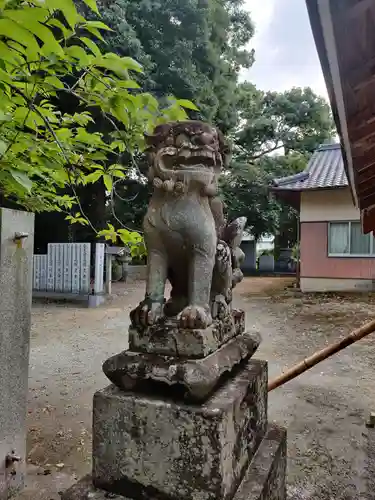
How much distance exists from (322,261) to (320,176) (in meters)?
2.53

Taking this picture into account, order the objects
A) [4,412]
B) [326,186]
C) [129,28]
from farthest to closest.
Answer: [326,186] < [129,28] < [4,412]

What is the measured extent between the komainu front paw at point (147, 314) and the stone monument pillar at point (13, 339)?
0.99 m

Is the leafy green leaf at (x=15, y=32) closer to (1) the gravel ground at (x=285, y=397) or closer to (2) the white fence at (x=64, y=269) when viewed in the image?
(1) the gravel ground at (x=285, y=397)

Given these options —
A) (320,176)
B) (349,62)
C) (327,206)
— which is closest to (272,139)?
(320,176)

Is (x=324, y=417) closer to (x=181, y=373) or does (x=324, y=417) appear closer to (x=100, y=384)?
(x=100, y=384)

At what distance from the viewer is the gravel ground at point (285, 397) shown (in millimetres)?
2348

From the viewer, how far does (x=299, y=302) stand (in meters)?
9.43

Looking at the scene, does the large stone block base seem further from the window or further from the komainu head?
the window

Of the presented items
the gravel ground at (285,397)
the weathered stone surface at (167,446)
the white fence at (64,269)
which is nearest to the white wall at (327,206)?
the gravel ground at (285,397)

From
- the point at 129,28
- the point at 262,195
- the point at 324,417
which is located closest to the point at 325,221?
the point at 262,195

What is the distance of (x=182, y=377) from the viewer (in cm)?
110

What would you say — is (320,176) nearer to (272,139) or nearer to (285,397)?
(272,139)

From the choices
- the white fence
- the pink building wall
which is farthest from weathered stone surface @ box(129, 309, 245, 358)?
the pink building wall

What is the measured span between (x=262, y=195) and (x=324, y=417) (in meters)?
13.2
